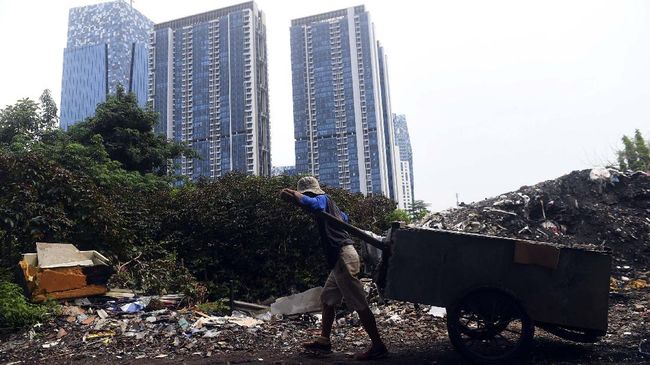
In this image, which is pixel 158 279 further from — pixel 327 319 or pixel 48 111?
pixel 48 111

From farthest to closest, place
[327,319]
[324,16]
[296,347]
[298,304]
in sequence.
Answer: [324,16] < [298,304] < [296,347] < [327,319]

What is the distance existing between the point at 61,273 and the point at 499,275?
5471 mm

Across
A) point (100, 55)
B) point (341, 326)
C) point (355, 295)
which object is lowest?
point (341, 326)

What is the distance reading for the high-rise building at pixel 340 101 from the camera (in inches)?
1254

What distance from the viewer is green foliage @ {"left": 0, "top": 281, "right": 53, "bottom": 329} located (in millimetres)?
5266

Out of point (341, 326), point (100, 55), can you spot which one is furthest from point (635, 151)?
point (100, 55)

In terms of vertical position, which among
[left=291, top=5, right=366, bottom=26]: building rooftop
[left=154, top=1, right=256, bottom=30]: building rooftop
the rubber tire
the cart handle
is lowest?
the rubber tire

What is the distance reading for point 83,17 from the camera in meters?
59.4

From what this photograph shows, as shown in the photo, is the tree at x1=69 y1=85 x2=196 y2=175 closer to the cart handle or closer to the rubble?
the rubble

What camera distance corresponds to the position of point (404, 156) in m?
50.6

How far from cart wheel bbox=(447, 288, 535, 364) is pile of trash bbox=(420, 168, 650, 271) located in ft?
17.1

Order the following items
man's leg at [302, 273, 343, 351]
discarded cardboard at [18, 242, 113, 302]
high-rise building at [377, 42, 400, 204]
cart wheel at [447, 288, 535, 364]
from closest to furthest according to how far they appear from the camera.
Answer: cart wheel at [447, 288, 535, 364] → man's leg at [302, 273, 343, 351] → discarded cardboard at [18, 242, 113, 302] → high-rise building at [377, 42, 400, 204]

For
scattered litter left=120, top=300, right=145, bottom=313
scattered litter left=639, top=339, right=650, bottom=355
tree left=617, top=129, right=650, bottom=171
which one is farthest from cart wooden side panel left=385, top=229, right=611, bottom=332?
tree left=617, top=129, right=650, bottom=171

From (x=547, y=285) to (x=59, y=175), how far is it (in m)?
7.50
